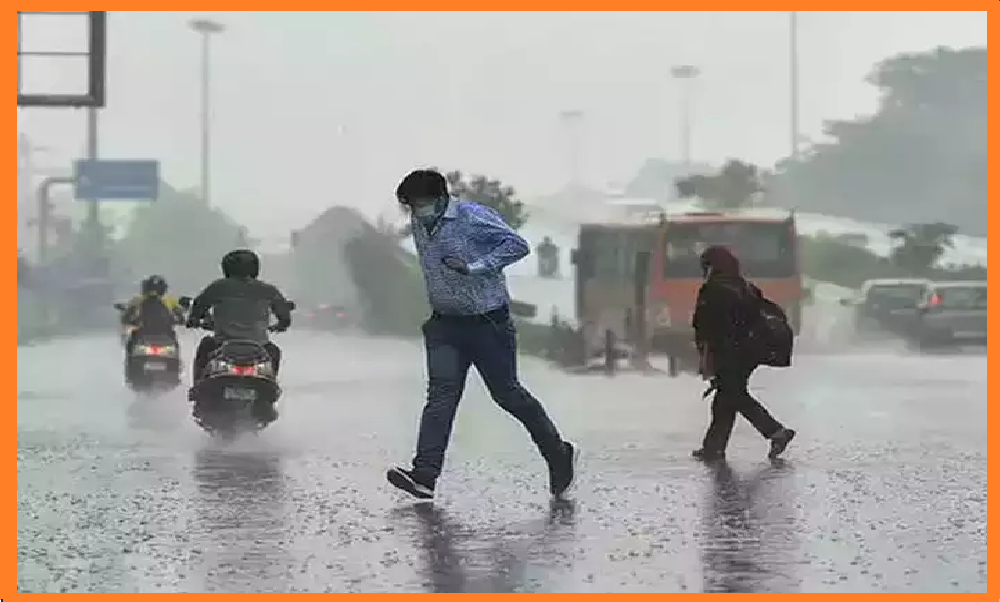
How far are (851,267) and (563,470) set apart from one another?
34103 millimetres

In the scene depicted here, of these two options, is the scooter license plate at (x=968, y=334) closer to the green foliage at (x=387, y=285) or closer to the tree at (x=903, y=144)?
the green foliage at (x=387, y=285)

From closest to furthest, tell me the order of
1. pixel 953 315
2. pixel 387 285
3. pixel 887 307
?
pixel 953 315
pixel 887 307
pixel 387 285

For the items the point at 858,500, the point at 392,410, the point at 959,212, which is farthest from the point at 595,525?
the point at 959,212

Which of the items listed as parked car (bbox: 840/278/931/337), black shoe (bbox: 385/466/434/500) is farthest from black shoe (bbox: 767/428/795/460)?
parked car (bbox: 840/278/931/337)

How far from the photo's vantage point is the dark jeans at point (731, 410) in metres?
11.0

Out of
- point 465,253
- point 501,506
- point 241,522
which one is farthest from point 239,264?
point 241,522

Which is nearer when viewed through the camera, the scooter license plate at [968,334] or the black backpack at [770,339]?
the black backpack at [770,339]

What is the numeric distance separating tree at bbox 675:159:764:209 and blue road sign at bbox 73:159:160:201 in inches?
631

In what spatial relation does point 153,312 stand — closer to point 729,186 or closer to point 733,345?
point 733,345

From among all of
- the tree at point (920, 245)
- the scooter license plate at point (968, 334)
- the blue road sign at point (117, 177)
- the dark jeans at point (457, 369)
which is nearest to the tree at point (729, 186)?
the tree at point (920, 245)

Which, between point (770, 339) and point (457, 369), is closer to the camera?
point (457, 369)

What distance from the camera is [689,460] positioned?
10.9 meters

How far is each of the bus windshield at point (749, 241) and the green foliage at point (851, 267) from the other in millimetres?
14501

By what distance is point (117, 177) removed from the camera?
5225 cm
